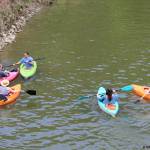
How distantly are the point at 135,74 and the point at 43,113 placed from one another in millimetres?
6801

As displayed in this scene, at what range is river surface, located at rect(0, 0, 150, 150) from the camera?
1792 cm

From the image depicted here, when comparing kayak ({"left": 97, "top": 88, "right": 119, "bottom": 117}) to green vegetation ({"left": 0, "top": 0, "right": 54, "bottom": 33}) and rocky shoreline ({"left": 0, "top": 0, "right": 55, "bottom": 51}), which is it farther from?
green vegetation ({"left": 0, "top": 0, "right": 54, "bottom": 33})

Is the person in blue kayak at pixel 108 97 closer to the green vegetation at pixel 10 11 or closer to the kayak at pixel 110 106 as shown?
the kayak at pixel 110 106

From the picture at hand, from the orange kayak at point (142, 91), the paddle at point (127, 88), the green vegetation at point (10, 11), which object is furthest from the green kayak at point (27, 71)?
the green vegetation at point (10, 11)

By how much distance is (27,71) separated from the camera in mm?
25016

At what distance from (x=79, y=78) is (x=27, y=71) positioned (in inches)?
119

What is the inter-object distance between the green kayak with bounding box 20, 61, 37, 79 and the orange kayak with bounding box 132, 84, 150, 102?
6.21m

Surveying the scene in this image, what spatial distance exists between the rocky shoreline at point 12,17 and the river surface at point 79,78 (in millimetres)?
681

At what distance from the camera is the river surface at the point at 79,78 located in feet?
58.8

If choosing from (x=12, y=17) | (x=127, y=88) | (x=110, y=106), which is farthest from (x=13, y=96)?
(x=12, y=17)

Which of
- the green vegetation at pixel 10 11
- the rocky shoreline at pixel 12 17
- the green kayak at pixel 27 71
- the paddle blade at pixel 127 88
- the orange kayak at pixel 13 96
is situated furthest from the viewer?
the green vegetation at pixel 10 11

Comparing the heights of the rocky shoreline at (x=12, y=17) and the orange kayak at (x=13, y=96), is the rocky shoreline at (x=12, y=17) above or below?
above

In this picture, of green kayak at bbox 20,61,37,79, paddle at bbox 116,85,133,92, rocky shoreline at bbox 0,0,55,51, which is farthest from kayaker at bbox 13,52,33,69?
paddle at bbox 116,85,133,92

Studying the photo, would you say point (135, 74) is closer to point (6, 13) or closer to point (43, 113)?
point (43, 113)
